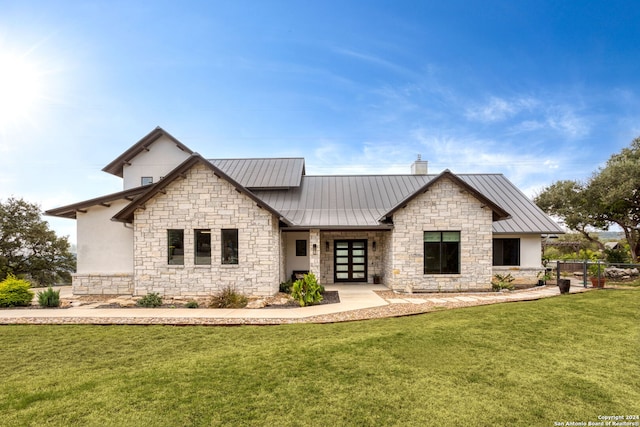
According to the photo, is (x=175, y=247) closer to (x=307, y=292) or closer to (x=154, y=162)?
(x=307, y=292)

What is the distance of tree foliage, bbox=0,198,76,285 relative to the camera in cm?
2245

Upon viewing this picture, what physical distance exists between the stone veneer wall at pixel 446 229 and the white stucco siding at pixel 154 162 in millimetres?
12415

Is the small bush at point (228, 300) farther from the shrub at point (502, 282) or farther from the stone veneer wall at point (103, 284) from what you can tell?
the shrub at point (502, 282)

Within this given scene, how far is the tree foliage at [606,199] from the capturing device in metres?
19.4

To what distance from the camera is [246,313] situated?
361 inches

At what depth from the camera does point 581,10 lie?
1605 cm

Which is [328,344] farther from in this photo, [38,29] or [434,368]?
[38,29]

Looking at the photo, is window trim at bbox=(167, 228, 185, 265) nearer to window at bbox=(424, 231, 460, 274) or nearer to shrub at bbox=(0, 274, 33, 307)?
shrub at bbox=(0, 274, 33, 307)

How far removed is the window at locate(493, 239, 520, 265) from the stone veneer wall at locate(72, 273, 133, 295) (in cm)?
1712

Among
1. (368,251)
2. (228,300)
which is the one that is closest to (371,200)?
(368,251)

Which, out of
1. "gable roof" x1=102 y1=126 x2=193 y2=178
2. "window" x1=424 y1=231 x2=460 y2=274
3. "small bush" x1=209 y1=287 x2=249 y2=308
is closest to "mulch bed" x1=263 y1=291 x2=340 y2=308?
"small bush" x1=209 y1=287 x2=249 y2=308

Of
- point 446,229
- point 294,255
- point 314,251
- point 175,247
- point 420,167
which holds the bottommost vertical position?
point 294,255

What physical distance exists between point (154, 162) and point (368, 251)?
12780mm

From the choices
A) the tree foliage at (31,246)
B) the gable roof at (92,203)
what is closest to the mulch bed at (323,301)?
the gable roof at (92,203)
